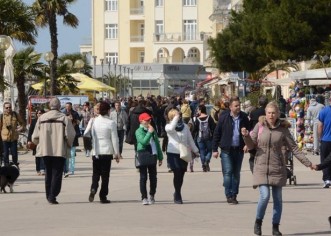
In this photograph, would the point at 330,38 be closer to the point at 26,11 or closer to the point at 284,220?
the point at 26,11

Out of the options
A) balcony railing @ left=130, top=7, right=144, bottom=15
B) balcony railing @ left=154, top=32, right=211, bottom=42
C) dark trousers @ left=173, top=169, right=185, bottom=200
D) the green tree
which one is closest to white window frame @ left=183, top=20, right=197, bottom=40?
balcony railing @ left=154, top=32, right=211, bottom=42

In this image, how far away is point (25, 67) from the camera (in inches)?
1949

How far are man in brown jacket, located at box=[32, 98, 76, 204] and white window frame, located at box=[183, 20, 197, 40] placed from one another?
10613 centimetres

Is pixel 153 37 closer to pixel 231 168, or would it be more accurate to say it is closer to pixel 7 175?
pixel 7 175

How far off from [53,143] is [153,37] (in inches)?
4199

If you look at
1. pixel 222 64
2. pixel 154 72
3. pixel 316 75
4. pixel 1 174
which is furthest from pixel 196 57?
pixel 1 174

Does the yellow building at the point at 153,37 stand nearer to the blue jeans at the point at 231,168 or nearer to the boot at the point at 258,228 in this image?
the blue jeans at the point at 231,168

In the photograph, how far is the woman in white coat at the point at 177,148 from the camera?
1800cm

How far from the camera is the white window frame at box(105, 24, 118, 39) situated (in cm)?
13000

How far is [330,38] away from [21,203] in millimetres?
25737

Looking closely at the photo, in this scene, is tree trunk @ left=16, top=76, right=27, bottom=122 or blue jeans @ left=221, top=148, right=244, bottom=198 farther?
tree trunk @ left=16, top=76, right=27, bottom=122

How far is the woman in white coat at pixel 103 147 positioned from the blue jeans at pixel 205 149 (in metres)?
8.29

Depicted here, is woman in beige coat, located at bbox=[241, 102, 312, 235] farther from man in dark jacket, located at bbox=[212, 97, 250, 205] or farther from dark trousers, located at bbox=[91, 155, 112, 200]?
dark trousers, located at bbox=[91, 155, 112, 200]

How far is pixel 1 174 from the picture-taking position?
20.0 metres
